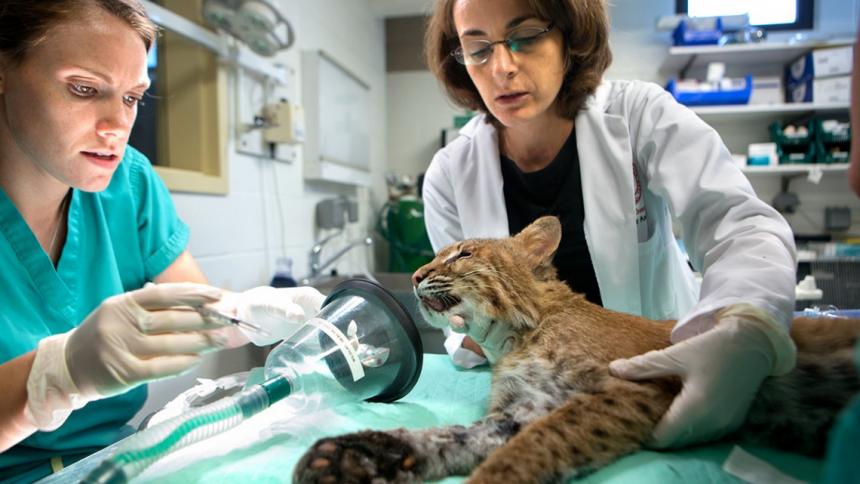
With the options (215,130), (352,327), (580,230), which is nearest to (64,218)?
(352,327)

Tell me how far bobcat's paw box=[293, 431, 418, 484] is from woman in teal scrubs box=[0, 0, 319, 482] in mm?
311

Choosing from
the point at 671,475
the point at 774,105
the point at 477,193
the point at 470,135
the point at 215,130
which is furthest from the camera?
the point at 774,105

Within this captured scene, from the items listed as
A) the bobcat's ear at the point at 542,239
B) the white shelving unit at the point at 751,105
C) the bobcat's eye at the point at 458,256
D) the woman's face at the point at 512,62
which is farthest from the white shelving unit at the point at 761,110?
the bobcat's eye at the point at 458,256

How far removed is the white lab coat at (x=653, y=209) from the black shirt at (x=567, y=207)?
51 mm

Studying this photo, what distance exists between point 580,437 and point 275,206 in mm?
A: 2346

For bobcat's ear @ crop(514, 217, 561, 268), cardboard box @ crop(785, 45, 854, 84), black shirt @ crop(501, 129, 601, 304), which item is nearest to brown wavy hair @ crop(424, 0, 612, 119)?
black shirt @ crop(501, 129, 601, 304)

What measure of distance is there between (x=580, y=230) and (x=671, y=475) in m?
0.80

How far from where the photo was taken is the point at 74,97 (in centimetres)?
91

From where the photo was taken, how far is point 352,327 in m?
0.95

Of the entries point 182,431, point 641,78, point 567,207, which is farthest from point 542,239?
point 641,78

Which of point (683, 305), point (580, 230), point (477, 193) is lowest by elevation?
point (683, 305)

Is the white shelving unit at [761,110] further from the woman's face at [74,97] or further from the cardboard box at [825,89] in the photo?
the woman's face at [74,97]

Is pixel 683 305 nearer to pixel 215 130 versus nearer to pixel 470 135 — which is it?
pixel 470 135

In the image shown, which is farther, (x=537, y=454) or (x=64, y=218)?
(x=64, y=218)
